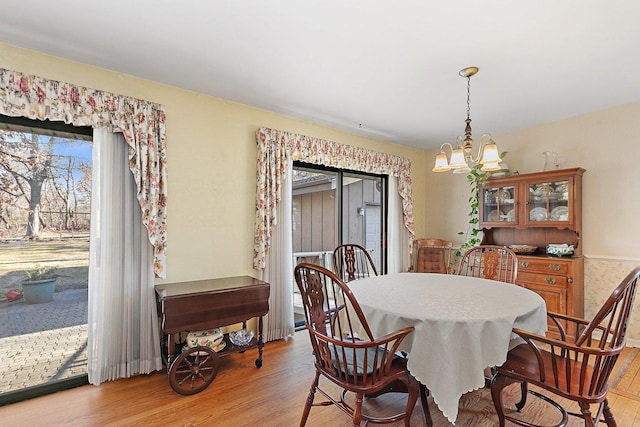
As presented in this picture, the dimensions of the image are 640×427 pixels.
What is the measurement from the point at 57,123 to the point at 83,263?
3.47ft

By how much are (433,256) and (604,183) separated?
2057 millimetres

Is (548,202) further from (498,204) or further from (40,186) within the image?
(40,186)

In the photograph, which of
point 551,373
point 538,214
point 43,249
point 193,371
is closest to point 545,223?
point 538,214

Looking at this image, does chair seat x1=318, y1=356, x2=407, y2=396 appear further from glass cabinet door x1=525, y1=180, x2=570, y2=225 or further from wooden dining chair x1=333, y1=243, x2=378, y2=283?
glass cabinet door x1=525, y1=180, x2=570, y2=225

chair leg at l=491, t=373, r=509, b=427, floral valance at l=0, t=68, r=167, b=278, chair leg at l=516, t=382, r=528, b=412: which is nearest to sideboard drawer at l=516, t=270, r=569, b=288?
chair leg at l=516, t=382, r=528, b=412

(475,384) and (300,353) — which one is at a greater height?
(475,384)

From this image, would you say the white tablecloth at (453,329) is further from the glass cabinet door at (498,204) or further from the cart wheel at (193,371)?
the glass cabinet door at (498,204)

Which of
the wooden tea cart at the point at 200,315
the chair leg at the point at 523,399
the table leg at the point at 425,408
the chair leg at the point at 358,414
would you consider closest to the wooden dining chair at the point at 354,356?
the chair leg at the point at 358,414

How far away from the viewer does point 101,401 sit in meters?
2.20

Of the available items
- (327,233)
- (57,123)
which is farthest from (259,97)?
(327,233)

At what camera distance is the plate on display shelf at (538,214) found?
3.57 m

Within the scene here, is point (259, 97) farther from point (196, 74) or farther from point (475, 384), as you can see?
point (475, 384)

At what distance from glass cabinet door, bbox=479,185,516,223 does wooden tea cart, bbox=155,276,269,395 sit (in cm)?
296

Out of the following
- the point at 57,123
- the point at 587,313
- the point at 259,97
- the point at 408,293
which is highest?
the point at 259,97
